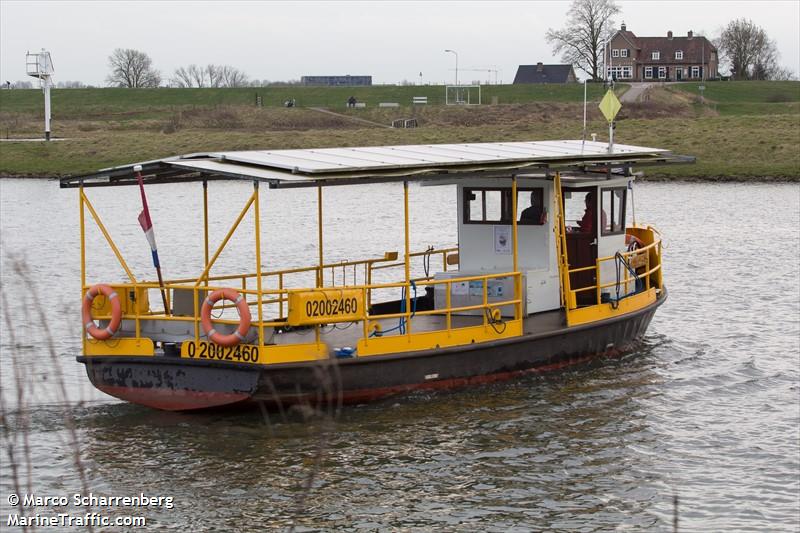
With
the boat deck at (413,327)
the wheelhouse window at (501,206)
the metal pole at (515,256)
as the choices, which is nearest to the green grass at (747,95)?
the wheelhouse window at (501,206)

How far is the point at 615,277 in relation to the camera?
62.5 feet

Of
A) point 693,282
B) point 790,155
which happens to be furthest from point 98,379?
point 790,155

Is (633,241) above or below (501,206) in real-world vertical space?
below

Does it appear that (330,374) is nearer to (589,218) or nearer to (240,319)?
(240,319)

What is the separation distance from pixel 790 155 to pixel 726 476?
45994 millimetres

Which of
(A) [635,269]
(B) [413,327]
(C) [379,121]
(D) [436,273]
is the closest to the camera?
(B) [413,327]

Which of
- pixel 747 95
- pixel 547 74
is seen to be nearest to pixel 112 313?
pixel 747 95

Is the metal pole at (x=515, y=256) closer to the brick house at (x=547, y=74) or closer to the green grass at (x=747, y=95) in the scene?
the green grass at (x=747, y=95)

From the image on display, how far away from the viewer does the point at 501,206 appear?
693 inches

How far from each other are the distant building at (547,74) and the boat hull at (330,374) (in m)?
110

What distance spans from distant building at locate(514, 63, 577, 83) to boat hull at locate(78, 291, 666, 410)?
110 m

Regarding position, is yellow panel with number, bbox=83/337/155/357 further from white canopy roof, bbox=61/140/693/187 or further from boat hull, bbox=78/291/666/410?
white canopy roof, bbox=61/140/693/187

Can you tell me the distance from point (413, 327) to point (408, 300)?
1.71m

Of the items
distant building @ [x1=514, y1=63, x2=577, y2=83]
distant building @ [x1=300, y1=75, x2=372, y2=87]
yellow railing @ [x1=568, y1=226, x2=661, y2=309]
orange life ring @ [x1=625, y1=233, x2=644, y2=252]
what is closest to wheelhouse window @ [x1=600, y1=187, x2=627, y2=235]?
yellow railing @ [x1=568, y1=226, x2=661, y2=309]
